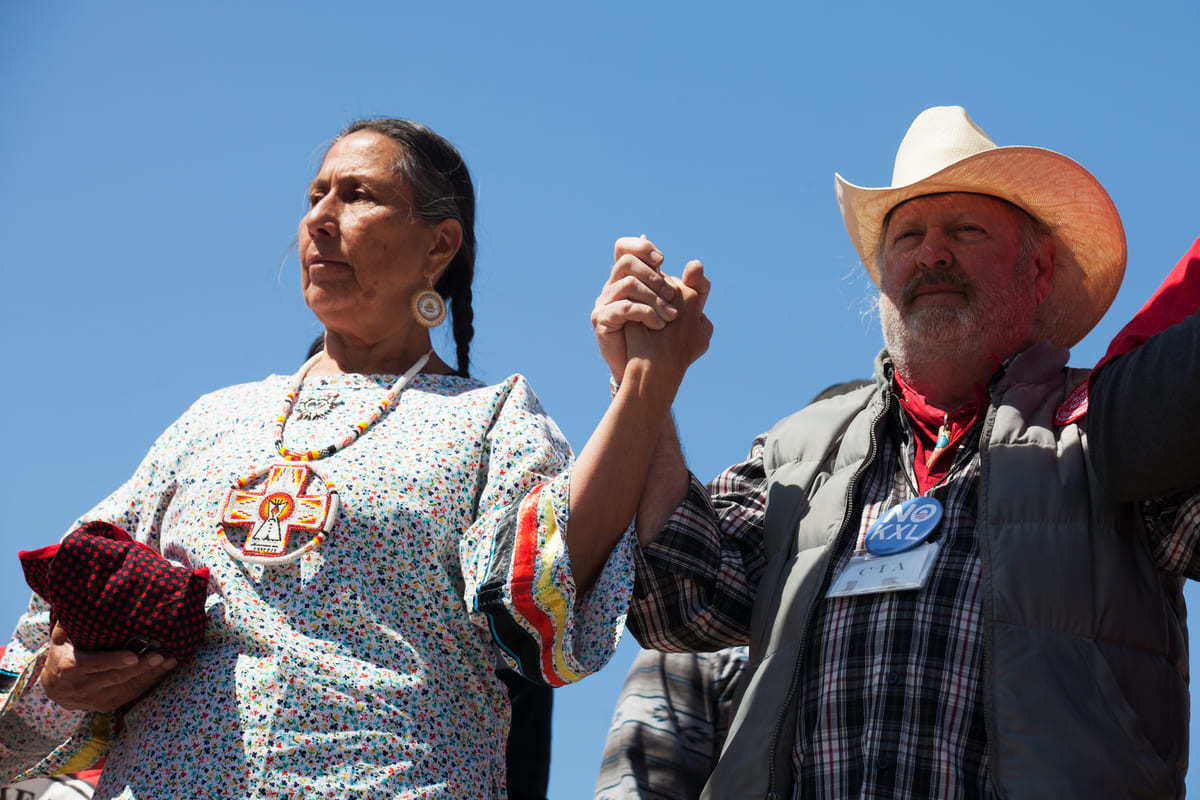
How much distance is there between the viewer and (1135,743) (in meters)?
2.72

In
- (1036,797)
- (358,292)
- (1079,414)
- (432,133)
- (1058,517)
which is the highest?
(432,133)

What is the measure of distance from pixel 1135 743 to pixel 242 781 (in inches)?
68.8

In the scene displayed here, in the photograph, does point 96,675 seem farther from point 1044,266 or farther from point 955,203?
point 1044,266

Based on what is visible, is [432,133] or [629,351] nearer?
[629,351]

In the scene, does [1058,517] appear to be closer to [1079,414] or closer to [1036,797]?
[1079,414]

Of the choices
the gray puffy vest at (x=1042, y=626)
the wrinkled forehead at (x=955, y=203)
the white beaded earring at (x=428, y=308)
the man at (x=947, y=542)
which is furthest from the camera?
the wrinkled forehead at (x=955, y=203)

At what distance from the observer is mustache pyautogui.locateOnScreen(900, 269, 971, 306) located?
11.9ft

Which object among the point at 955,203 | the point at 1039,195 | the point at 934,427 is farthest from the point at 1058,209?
the point at 934,427

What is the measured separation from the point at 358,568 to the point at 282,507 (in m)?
0.22

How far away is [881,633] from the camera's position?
3.05 metres

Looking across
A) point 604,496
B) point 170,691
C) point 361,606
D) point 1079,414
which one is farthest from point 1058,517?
point 170,691

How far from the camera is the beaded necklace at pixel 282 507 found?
9.64 feet

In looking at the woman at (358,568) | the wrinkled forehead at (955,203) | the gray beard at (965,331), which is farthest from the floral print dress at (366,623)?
the wrinkled forehead at (955,203)

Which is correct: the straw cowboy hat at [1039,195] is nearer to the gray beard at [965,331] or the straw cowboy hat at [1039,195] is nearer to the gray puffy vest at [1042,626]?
the gray beard at [965,331]
